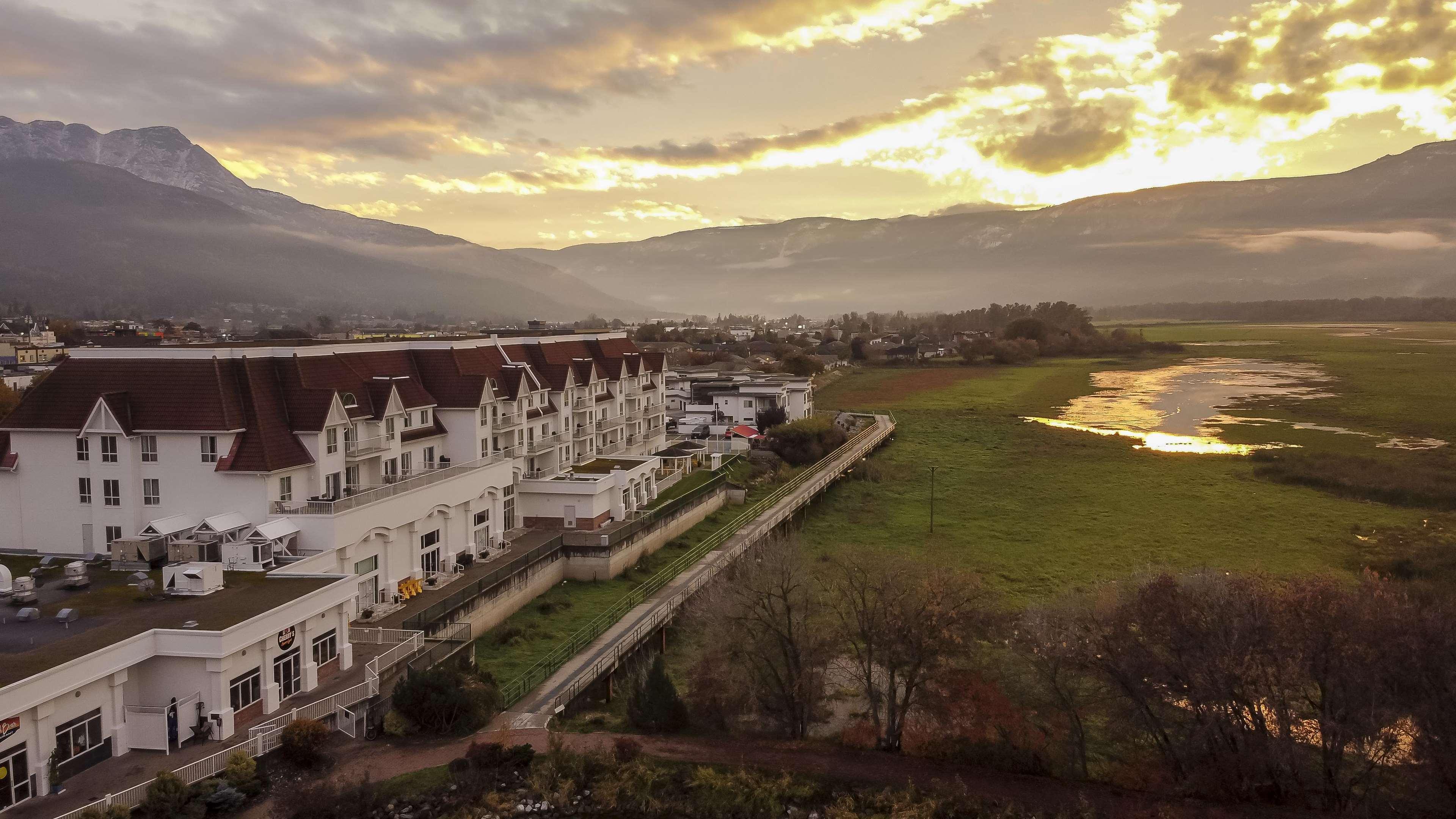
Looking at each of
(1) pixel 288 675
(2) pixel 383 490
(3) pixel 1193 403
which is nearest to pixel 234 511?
(2) pixel 383 490

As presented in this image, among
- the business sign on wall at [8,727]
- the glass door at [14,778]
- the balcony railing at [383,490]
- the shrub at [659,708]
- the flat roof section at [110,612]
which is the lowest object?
the shrub at [659,708]

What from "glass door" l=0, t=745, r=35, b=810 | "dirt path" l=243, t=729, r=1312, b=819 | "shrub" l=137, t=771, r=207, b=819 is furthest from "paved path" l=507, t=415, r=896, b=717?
"glass door" l=0, t=745, r=35, b=810

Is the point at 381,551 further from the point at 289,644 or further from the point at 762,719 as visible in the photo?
the point at 762,719

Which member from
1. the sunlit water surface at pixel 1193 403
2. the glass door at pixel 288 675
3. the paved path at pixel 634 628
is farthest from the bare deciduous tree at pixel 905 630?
the sunlit water surface at pixel 1193 403

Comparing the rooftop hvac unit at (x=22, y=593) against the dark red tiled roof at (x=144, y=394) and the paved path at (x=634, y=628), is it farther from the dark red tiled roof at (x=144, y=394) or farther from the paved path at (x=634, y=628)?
the paved path at (x=634, y=628)

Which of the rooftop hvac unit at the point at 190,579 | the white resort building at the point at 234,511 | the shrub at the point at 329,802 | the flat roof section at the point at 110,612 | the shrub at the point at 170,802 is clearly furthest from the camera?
the rooftop hvac unit at the point at 190,579

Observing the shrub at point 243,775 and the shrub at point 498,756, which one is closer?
the shrub at point 243,775
